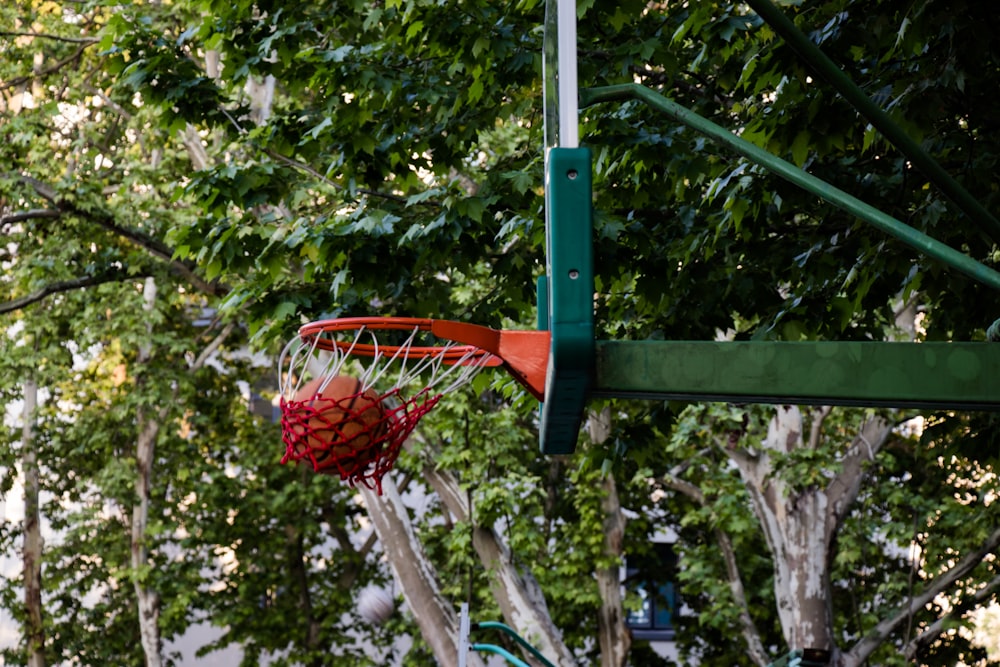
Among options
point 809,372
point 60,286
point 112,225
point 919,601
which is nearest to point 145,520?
point 60,286

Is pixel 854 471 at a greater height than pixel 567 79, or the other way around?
pixel 854 471

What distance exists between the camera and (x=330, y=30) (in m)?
9.31

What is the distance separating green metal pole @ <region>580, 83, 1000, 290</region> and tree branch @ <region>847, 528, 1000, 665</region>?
13.1 metres

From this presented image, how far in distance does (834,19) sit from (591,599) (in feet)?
40.3

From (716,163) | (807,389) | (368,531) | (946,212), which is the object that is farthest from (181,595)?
(807,389)

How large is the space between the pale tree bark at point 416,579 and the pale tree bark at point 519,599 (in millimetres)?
611

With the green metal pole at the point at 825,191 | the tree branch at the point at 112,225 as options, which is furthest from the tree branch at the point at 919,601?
the green metal pole at the point at 825,191

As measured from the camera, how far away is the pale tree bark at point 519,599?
14523 mm

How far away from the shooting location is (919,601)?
1627 cm

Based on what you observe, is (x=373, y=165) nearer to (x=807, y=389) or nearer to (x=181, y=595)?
(x=807, y=389)

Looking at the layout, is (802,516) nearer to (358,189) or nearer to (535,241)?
(358,189)

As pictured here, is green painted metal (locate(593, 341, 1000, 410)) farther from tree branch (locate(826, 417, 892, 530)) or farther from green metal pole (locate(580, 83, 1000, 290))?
tree branch (locate(826, 417, 892, 530))

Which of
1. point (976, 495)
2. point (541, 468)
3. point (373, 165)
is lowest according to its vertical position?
point (373, 165)

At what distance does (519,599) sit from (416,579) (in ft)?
3.80
